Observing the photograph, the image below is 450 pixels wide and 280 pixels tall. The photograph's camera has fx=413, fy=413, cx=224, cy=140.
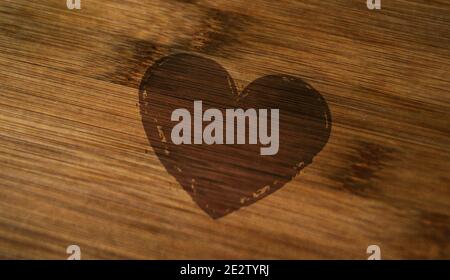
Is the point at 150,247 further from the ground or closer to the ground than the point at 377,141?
closer to the ground

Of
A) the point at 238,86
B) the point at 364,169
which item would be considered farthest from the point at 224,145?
the point at 364,169

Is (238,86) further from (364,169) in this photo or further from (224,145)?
(364,169)

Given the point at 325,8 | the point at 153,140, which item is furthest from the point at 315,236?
the point at 325,8
